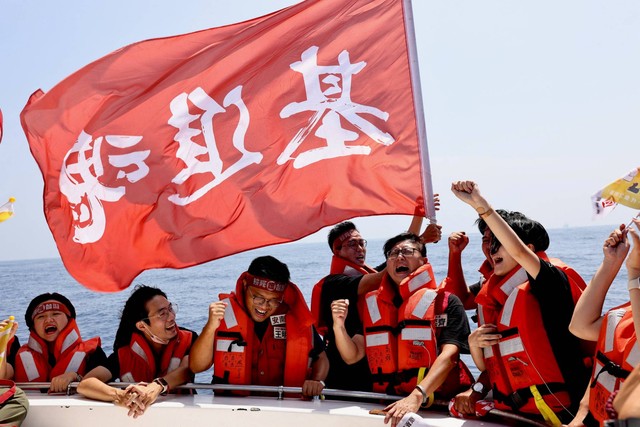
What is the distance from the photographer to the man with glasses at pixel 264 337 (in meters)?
4.50

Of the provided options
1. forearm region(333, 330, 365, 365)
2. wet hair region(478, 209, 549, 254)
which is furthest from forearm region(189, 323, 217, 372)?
wet hair region(478, 209, 549, 254)

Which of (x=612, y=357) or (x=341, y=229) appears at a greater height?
(x=341, y=229)

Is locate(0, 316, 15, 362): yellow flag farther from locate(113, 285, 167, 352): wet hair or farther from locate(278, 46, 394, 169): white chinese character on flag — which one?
locate(278, 46, 394, 169): white chinese character on flag

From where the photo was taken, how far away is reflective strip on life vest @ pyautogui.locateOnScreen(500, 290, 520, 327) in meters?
3.70

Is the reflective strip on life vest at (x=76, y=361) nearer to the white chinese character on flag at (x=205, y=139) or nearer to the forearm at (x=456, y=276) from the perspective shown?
the white chinese character on flag at (x=205, y=139)

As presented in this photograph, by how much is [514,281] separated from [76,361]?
9.12ft

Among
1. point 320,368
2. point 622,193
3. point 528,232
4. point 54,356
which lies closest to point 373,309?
point 320,368

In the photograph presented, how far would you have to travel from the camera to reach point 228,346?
4555 millimetres

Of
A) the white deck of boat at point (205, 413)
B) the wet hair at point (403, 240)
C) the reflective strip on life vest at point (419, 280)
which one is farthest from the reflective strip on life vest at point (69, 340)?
the reflective strip on life vest at point (419, 280)

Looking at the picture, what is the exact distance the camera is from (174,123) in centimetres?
466

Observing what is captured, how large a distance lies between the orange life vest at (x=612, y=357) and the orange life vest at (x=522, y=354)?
33 cm

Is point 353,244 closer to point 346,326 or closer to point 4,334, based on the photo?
point 346,326

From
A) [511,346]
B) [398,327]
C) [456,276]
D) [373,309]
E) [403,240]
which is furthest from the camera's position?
[456,276]

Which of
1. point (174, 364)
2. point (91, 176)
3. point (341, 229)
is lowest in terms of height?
point (174, 364)
